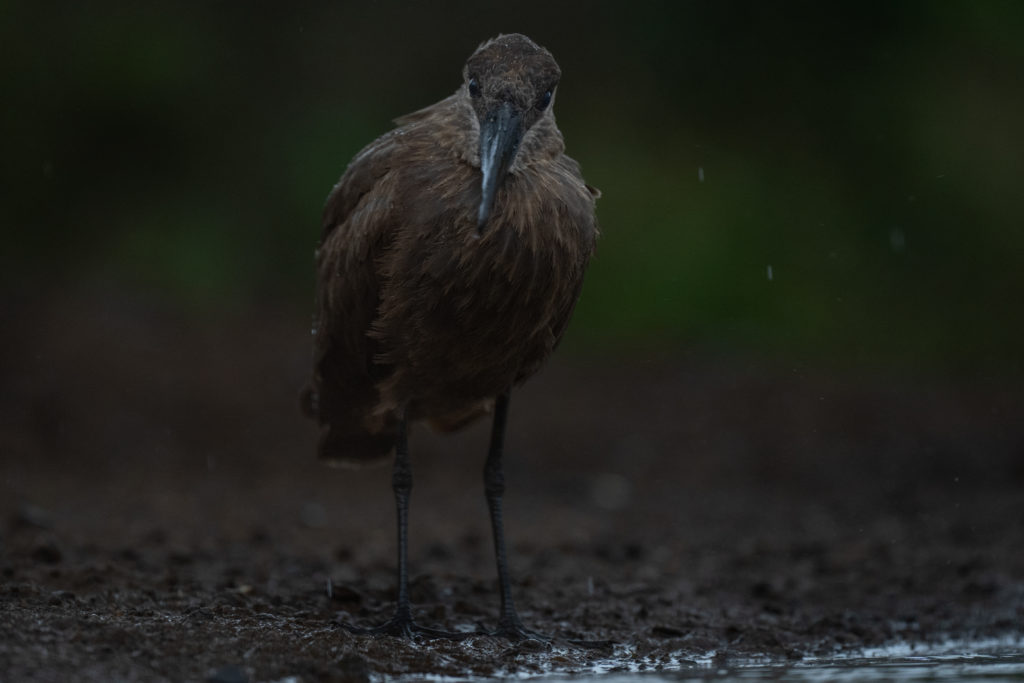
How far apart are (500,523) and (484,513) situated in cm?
291

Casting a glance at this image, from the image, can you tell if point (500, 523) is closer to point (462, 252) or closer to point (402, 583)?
point (402, 583)

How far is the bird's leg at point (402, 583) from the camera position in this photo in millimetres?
5344

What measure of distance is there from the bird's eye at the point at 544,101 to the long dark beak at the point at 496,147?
159mm

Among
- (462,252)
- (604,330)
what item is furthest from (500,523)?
(604,330)

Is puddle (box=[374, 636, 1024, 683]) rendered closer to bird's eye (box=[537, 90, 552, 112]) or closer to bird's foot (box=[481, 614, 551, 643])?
bird's foot (box=[481, 614, 551, 643])

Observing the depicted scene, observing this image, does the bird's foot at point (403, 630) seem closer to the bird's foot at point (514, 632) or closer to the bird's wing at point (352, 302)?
the bird's foot at point (514, 632)

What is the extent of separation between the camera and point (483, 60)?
→ 203 inches

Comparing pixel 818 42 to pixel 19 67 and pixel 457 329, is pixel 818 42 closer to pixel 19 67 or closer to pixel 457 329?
pixel 19 67

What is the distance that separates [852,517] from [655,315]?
4.52 meters

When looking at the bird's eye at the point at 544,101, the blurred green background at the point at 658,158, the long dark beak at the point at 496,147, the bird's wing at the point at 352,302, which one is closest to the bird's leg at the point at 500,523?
the bird's wing at the point at 352,302

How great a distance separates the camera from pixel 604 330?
500 inches

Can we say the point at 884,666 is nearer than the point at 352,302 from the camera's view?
Yes

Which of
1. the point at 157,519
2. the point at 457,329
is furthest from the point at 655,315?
the point at 457,329

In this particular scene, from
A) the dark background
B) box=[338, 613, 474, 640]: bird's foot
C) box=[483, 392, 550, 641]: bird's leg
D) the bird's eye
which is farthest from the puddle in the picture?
the bird's eye
